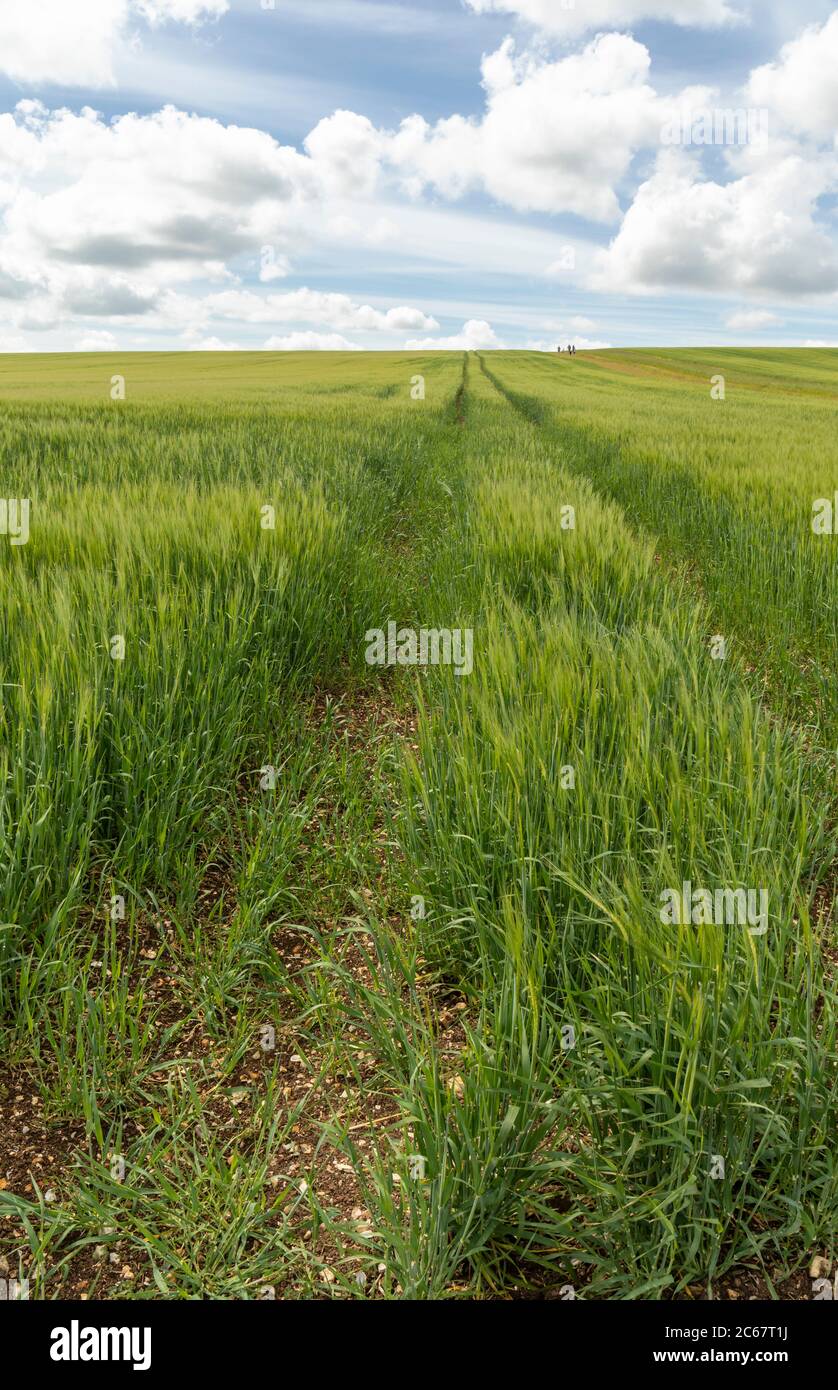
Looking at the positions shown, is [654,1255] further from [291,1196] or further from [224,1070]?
[224,1070]

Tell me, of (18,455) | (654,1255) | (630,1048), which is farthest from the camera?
(18,455)

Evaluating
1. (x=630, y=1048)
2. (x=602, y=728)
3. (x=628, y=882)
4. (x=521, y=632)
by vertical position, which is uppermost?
(x=521, y=632)

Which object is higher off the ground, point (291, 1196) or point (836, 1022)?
point (836, 1022)

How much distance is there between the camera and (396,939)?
70.8 inches

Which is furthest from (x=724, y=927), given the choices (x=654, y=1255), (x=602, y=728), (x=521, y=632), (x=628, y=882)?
(x=521, y=632)

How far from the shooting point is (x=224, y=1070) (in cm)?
169

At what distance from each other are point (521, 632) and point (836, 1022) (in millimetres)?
1711

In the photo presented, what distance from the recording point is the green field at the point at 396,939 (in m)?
1.24

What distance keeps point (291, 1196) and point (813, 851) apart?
1595mm

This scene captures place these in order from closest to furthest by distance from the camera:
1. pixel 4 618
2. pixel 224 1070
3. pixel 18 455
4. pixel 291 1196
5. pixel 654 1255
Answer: pixel 654 1255 → pixel 291 1196 → pixel 224 1070 → pixel 4 618 → pixel 18 455

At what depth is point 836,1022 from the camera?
1.44m

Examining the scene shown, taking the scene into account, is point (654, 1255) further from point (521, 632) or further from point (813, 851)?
point (521, 632)

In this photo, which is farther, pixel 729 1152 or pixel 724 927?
pixel 724 927

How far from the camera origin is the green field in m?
1.24
